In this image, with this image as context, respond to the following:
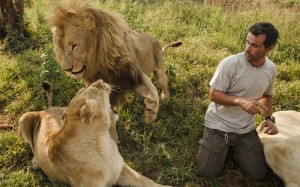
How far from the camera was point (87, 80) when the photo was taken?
12.9 ft

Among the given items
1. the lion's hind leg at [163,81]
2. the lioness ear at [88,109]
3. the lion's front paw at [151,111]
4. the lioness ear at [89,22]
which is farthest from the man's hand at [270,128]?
the lioness ear at [89,22]

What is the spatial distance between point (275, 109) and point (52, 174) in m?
2.60

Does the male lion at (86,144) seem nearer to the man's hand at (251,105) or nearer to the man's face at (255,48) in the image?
the man's hand at (251,105)

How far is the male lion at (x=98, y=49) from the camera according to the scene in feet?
11.9

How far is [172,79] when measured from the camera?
515cm

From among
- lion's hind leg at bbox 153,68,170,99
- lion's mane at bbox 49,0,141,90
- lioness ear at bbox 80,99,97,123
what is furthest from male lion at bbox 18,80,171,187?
lion's hind leg at bbox 153,68,170,99

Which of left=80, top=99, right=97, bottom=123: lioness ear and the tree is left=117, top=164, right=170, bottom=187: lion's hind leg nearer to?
left=80, top=99, right=97, bottom=123: lioness ear

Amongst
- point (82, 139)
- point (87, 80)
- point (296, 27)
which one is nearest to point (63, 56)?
point (87, 80)

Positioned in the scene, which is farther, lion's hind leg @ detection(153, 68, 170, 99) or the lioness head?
lion's hind leg @ detection(153, 68, 170, 99)

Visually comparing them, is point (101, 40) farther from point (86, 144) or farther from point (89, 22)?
point (86, 144)

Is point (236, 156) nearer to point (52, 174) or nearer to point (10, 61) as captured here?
point (52, 174)

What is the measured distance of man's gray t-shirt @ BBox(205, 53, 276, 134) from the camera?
3.41m

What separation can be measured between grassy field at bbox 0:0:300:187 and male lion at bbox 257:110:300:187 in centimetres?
25

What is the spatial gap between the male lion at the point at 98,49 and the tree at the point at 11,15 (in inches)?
98.3
